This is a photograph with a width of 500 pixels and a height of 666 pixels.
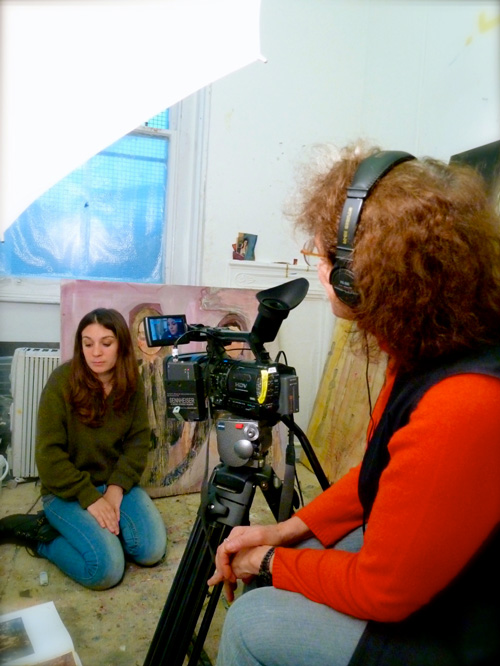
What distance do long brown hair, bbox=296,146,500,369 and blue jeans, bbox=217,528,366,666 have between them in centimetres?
38

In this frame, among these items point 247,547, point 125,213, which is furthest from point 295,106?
point 247,547

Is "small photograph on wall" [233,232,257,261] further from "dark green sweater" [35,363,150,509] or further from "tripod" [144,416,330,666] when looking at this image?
"tripod" [144,416,330,666]

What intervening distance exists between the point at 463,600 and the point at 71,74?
2.72 feet

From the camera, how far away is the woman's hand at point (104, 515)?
59.3 inches

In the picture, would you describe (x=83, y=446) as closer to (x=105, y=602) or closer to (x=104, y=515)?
(x=104, y=515)

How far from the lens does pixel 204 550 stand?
0.97 meters

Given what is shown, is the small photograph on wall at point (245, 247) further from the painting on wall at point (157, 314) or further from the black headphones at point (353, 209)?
the black headphones at point (353, 209)

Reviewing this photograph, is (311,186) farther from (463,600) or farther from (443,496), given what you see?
(463,600)

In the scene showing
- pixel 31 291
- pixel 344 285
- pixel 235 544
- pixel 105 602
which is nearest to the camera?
pixel 344 285

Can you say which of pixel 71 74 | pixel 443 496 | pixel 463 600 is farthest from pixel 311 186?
pixel 463 600

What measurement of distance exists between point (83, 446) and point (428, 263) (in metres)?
1.32

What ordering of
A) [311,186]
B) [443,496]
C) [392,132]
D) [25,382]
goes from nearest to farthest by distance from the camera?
[443,496] < [311,186] < [25,382] < [392,132]

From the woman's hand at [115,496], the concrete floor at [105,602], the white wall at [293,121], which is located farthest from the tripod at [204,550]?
the white wall at [293,121]

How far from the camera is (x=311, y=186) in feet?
2.63
